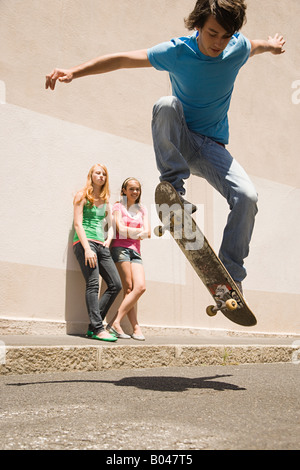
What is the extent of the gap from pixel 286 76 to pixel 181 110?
6.26 meters

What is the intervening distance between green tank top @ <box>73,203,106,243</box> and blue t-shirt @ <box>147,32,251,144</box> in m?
2.13

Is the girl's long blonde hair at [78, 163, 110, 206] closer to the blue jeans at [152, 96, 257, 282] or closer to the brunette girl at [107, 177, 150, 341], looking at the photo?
the brunette girl at [107, 177, 150, 341]

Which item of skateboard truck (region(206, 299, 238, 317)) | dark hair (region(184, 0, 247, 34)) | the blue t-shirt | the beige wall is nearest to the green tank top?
the beige wall

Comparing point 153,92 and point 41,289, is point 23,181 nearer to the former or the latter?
point 41,289

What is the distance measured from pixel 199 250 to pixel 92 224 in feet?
7.40

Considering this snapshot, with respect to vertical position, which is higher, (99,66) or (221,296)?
(99,66)

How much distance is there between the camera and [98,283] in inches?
197

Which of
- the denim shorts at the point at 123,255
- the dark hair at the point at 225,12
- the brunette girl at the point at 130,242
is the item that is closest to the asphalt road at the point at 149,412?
the brunette girl at the point at 130,242

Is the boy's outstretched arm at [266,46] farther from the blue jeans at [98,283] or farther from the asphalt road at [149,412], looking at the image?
the blue jeans at [98,283]

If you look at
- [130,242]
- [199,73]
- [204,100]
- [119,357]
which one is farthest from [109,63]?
[130,242]

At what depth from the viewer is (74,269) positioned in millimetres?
5578

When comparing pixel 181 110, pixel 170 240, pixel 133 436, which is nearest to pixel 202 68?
pixel 181 110

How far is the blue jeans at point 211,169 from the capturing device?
320cm

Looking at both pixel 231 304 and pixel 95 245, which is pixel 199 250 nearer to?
pixel 231 304
